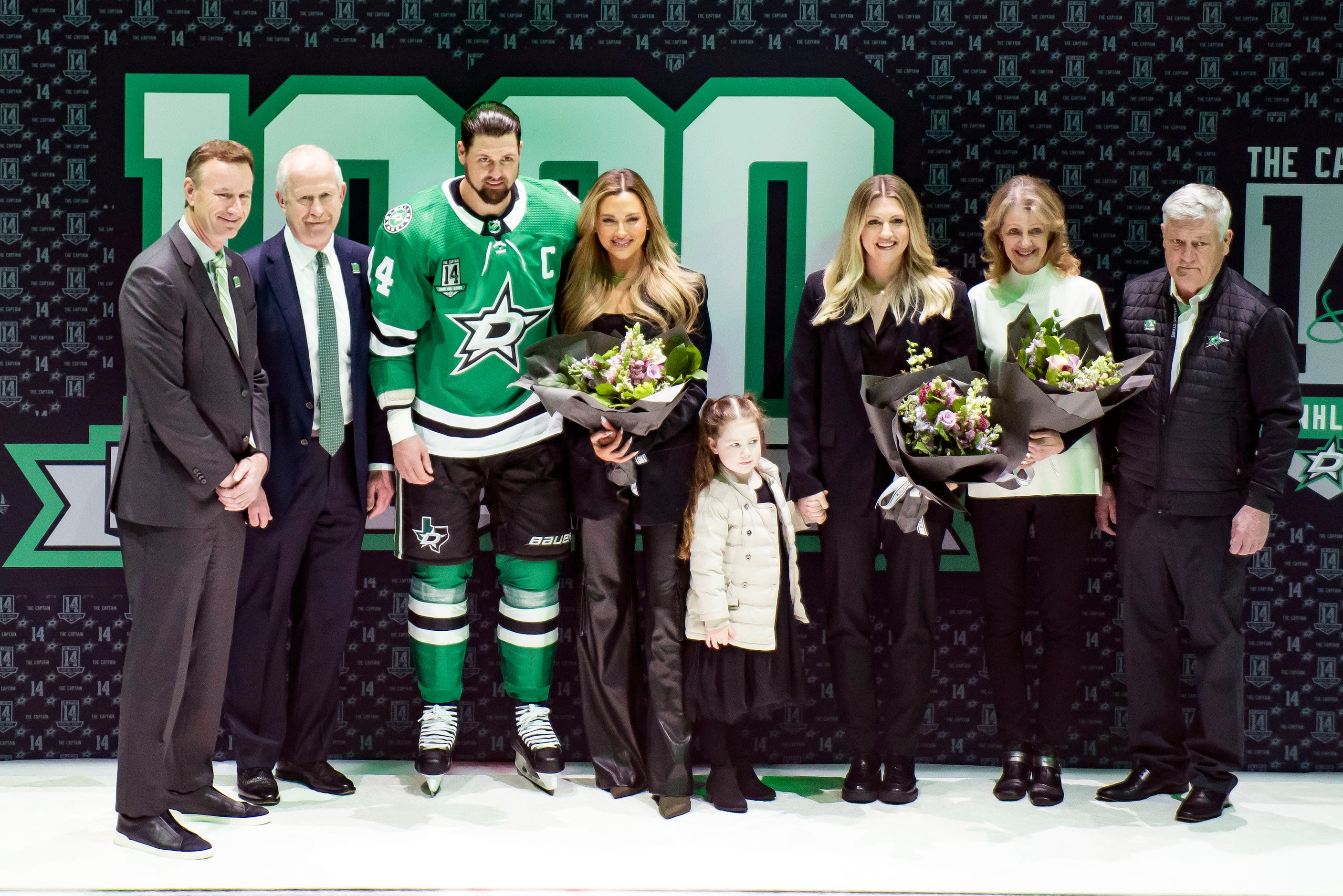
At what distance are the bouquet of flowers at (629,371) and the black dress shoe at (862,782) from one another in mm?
1379

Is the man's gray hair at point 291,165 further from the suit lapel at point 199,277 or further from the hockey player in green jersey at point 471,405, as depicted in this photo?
the suit lapel at point 199,277

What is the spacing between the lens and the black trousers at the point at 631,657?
3.80 meters

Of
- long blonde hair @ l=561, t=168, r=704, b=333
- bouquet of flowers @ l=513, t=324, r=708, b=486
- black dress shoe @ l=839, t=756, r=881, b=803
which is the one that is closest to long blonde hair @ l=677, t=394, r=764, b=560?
bouquet of flowers @ l=513, t=324, r=708, b=486

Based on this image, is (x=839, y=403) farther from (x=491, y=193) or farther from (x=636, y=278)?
(x=491, y=193)

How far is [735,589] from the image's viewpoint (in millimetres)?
3727

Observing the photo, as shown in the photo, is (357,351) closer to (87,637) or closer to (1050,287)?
(87,637)

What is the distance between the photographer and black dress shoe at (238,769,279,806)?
3695mm

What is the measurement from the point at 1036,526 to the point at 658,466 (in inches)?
48.5

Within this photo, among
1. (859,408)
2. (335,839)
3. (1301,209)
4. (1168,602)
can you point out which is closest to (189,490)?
(335,839)

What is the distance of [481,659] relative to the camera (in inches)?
170

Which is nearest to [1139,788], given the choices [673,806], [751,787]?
[751,787]

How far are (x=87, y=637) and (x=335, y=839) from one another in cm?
142

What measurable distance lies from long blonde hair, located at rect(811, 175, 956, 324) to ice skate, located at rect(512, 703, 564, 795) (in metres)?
1.59

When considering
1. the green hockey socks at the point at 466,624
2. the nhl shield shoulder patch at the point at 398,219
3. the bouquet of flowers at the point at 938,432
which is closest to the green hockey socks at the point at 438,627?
the green hockey socks at the point at 466,624
